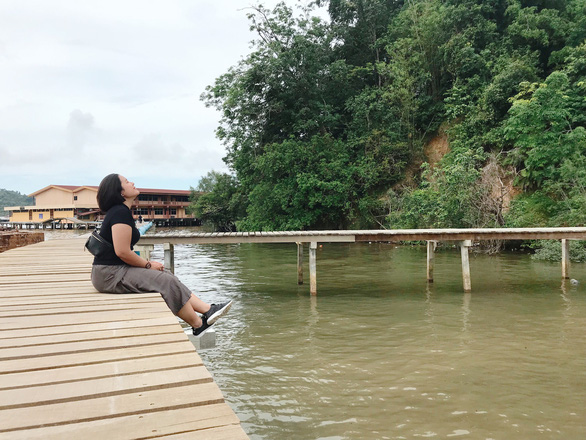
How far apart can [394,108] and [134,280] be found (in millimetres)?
23900

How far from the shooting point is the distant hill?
10460cm

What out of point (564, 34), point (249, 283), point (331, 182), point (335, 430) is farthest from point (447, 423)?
point (564, 34)

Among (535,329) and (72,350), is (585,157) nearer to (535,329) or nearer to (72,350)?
(535,329)

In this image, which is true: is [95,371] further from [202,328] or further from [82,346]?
[202,328]

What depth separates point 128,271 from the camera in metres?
4.42

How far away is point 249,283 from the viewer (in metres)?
12.7

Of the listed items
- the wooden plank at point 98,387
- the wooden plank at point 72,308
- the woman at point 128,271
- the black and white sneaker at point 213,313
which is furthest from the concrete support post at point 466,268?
the wooden plank at point 98,387

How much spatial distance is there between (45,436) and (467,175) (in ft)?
64.0

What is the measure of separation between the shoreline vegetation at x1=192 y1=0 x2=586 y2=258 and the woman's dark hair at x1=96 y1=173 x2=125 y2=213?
675 inches

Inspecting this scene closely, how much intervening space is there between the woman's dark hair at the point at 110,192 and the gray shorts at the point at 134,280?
2.05ft

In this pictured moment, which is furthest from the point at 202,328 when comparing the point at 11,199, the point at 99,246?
the point at 11,199

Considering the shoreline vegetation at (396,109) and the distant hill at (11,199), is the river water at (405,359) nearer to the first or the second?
the shoreline vegetation at (396,109)

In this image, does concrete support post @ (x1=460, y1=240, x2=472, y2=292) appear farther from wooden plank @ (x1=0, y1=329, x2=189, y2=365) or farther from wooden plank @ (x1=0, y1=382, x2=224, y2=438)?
wooden plank @ (x1=0, y1=382, x2=224, y2=438)

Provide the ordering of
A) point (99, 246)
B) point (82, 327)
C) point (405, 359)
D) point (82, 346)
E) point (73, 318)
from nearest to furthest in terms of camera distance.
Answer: point (82, 346) → point (82, 327) → point (73, 318) → point (99, 246) → point (405, 359)
